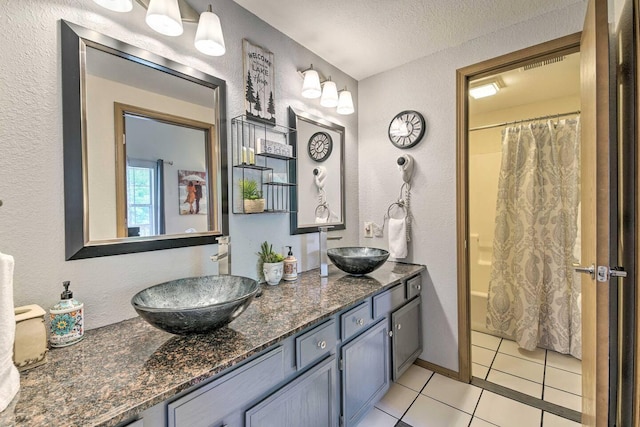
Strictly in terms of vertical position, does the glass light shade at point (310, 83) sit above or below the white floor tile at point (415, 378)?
above

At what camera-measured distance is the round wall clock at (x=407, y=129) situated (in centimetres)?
223

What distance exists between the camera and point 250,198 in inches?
65.4

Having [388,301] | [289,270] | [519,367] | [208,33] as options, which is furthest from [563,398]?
[208,33]

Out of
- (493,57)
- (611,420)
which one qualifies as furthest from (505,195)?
(611,420)

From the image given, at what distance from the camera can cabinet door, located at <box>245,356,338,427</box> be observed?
1.02 m

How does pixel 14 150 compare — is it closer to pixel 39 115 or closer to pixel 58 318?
pixel 39 115

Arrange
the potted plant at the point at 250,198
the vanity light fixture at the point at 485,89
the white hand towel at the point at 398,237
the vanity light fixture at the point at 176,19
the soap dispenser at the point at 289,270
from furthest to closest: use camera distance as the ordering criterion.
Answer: the vanity light fixture at the point at 485,89, the white hand towel at the point at 398,237, the soap dispenser at the point at 289,270, the potted plant at the point at 250,198, the vanity light fixture at the point at 176,19

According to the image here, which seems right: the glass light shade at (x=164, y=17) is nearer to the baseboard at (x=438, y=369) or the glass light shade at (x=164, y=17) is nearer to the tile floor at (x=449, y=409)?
the tile floor at (x=449, y=409)

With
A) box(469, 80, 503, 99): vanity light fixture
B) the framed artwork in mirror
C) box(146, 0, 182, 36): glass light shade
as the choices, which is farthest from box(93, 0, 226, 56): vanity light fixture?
box(469, 80, 503, 99): vanity light fixture

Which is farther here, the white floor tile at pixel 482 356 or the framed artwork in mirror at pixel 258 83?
the white floor tile at pixel 482 356

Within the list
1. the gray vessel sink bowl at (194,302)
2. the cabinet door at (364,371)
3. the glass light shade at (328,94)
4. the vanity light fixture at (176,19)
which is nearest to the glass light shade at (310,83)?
the glass light shade at (328,94)

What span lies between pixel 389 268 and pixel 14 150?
82.4 inches

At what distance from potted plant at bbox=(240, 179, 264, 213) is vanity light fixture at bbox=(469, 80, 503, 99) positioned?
212 centimetres

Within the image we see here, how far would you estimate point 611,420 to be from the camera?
4.12 feet
